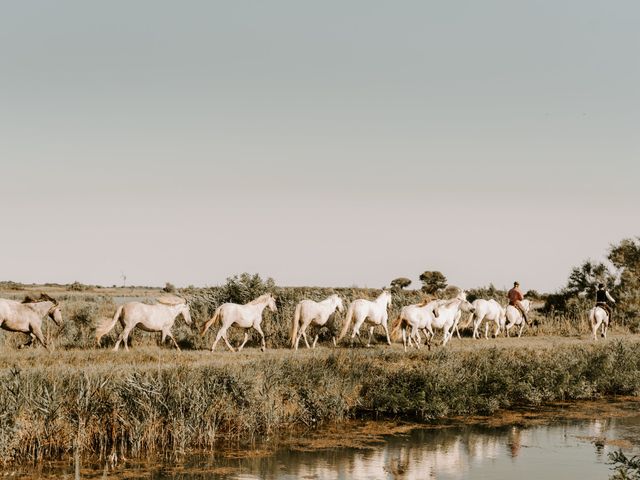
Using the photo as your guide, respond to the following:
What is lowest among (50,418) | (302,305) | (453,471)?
(453,471)

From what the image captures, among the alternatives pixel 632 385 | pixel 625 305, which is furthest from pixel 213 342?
pixel 625 305

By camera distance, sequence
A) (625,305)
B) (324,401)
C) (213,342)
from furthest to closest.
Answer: (625,305), (213,342), (324,401)

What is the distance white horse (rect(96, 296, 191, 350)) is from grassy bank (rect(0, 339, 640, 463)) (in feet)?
2.22

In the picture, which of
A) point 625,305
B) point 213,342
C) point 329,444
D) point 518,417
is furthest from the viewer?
point 625,305

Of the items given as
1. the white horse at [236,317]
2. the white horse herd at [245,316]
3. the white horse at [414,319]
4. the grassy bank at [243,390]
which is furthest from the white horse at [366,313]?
the white horse at [236,317]

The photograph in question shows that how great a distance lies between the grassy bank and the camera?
12750mm

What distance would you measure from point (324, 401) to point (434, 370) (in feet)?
10.9

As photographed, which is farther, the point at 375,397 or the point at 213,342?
the point at 213,342

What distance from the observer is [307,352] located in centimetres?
2069

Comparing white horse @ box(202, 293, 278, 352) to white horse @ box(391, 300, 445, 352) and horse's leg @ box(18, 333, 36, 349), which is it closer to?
white horse @ box(391, 300, 445, 352)

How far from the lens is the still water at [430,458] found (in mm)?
12414

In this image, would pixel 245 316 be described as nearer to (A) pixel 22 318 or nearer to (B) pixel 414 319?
(B) pixel 414 319

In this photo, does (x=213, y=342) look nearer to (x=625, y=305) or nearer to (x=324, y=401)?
(x=324, y=401)

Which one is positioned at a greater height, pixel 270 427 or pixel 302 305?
pixel 302 305
